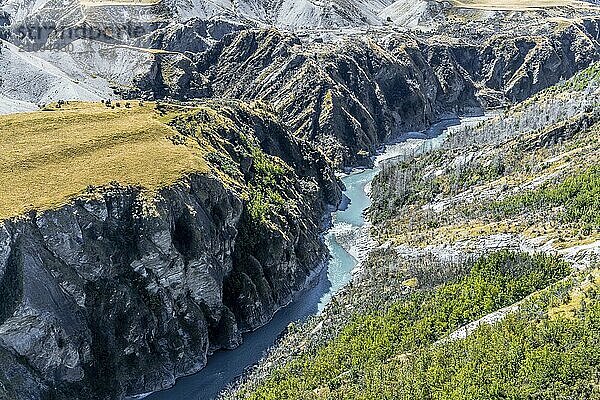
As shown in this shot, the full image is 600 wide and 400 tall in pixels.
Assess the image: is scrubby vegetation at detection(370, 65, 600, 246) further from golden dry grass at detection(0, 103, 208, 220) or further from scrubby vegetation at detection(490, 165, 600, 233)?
golden dry grass at detection(0, 103, 208, 220)

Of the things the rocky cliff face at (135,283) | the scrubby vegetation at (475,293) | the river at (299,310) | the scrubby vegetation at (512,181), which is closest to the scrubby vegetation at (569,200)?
the scrubby vegetation at (512,181)

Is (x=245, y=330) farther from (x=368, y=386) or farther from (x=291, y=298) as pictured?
(x=368, y=386)

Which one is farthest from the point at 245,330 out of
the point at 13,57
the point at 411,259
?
the point at 13,57

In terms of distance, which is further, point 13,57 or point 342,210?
point 13,57

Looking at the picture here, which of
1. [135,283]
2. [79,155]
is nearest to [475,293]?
[135,283]

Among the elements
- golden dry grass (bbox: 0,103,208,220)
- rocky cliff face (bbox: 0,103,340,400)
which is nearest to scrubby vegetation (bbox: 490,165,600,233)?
rocky cliff face (bbox: 0,103,340,400)
